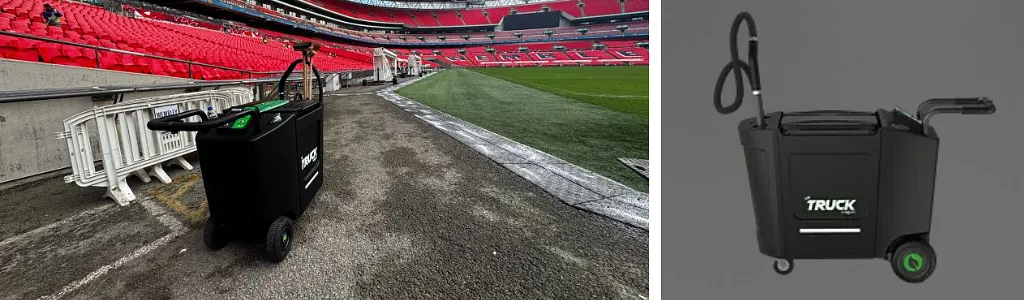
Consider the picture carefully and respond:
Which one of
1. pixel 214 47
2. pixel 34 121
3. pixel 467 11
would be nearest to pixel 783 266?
pixel 34 121

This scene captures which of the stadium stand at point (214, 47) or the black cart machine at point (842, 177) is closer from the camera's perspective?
the black cart machine at point (842, 177)

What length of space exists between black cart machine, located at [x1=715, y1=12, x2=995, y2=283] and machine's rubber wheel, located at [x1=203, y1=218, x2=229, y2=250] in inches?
97.2

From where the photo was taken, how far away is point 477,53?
60625 mm

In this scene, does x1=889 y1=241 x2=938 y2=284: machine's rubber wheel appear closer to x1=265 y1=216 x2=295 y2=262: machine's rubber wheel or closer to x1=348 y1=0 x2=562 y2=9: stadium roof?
x1=265 y1=216 x2=295 y2=262: machine's rubber wheel

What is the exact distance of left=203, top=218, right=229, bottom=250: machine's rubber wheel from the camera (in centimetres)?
196

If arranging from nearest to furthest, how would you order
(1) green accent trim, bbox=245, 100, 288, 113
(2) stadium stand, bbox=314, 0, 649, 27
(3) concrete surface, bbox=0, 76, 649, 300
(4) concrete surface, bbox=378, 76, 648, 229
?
(3) concrete surface, bbox=0, 76, 649, 300, (1) green accent trim, bbox=245, 100, 288, 113, (4) concrete surface, bbox=378, 76, 648, 229, (2) stadium stand, bbox=314, 0, 649, 27

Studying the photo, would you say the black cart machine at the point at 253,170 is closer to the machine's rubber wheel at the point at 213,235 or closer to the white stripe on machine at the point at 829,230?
the machine's rubber wheel at the point at 213,235

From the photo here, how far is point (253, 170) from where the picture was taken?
66.9 inches

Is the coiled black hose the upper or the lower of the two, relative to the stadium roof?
lower

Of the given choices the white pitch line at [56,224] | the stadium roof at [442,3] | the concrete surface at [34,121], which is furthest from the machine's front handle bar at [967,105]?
the stadium roof at [442,3]

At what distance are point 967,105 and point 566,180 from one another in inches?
86.9

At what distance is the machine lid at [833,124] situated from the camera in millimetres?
1282

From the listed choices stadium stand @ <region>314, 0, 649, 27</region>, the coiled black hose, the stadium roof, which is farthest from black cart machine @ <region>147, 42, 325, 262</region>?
the stadium roof

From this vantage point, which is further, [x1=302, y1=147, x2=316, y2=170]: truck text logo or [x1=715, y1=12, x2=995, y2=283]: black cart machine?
A: [x1=302, y1=147, x2=316, y2=170]: truck text logo
